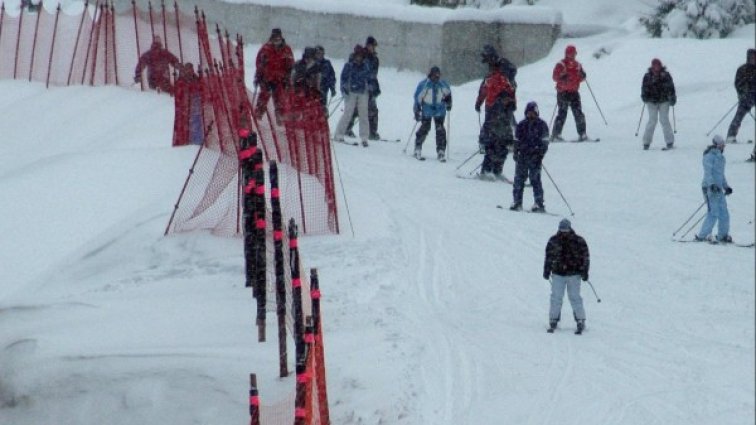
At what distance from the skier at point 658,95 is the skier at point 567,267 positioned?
33.0 feet

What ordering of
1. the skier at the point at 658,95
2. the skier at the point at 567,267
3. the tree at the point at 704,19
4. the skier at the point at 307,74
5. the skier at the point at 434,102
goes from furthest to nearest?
the tree at the point at 704,19 → the skier at the point at 658,95 → the skier at the point at 434,102 → the skier at the point at 307,74 → the skier at the point at 567,267

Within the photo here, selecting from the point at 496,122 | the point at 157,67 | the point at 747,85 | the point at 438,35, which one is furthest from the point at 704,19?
the point at 157,67

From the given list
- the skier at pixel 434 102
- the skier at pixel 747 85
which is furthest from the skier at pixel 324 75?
the skier at pixel 747 85

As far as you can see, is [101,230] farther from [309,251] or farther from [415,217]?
[415,217]

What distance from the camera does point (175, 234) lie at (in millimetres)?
15562

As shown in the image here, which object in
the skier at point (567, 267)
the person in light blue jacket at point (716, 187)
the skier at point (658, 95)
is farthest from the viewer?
the skier at point (658, 95)

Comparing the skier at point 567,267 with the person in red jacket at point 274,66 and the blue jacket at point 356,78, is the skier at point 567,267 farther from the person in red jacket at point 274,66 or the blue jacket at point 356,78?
the blue jacket at point 356,78

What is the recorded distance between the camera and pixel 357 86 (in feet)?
75.8

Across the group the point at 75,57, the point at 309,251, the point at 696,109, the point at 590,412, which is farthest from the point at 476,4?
the point at 590,412

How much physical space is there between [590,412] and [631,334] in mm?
2381

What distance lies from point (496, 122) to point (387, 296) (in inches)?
296

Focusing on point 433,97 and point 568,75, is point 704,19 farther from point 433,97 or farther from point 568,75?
point 433,97

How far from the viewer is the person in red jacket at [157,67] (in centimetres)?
2330

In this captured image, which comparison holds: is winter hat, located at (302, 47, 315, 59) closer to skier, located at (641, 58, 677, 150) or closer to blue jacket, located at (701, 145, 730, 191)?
skier, located at (641, 58, 677, 150)
